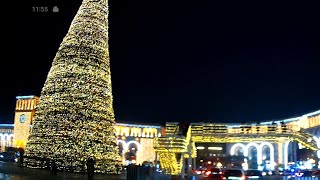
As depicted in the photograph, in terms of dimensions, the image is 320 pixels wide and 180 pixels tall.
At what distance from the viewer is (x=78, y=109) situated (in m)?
28.3

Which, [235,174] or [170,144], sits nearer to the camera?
[235,174]

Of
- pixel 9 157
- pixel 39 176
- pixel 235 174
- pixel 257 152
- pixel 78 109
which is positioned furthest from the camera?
pixel 257 152

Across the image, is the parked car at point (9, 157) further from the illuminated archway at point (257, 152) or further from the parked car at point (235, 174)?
the illuminated archway at point (257, 152)

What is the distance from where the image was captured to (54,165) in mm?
25688

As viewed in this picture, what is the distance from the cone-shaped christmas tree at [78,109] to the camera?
28.0 m

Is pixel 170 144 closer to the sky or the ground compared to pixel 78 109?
closer to the ground

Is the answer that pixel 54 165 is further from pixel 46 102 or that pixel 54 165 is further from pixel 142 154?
pixel 142 154

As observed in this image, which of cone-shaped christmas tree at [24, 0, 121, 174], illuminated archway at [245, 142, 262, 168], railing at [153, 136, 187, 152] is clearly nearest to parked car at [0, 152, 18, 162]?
railing at [153, 136, 187, 152]

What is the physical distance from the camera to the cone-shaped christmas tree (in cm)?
2805

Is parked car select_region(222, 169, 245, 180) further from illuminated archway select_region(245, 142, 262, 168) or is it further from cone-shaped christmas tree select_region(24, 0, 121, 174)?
illuminated archway select_region(245, 142, 262, 168)

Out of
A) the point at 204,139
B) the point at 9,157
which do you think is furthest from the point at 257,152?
the point at 9,157

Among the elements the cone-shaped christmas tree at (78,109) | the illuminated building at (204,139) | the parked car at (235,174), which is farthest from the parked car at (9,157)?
the parked car at (235,174)

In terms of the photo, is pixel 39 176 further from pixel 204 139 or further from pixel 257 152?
pixel 257 152

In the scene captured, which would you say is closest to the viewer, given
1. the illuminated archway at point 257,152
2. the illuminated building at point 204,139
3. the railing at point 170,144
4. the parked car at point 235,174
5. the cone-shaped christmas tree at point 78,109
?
the cone-shaped christmas tree at point 78,109
